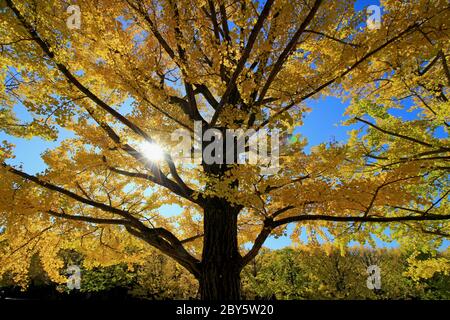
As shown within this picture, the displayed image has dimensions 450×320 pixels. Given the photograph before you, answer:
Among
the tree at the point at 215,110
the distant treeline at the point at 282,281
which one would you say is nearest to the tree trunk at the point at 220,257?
the tree at the point at 215,110

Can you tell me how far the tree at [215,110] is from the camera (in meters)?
3.45

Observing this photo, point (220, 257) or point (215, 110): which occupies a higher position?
point (215, 110)

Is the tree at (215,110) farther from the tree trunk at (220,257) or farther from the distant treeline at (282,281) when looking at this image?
the distant treeline at (282,281)

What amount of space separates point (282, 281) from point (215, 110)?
75.7ft

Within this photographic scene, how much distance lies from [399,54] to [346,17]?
3.19ft

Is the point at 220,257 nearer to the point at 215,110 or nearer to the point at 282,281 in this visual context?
the point at 215,110

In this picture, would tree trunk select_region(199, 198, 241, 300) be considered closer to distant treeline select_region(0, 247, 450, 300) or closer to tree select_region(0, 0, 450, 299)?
tree select_region(0, 0, 450, 299)

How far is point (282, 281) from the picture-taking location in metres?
24.3

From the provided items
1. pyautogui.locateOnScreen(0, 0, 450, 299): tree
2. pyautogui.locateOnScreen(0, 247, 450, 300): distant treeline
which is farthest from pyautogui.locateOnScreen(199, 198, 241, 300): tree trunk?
pyautogui.locateOnScreen(0, 247, 450, 300): distant treeline

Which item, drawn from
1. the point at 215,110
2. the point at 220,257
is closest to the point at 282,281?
the point at 220,257

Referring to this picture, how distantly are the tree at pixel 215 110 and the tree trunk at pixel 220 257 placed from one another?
0.6 inches

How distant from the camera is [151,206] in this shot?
20.5ft
